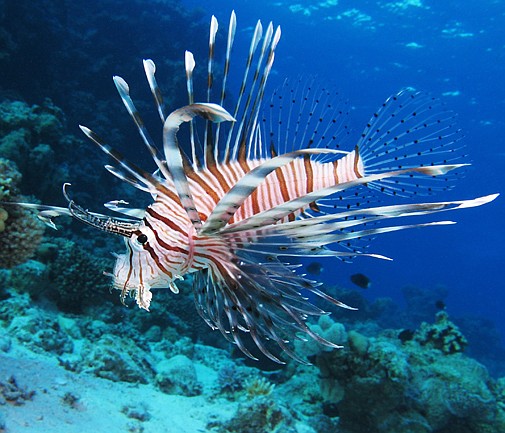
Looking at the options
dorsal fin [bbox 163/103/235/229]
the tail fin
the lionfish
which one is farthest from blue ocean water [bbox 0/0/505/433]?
dorsal fin [bbox 163/103/235/229]

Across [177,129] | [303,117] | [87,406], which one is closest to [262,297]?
[177,129]

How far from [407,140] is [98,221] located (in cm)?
233

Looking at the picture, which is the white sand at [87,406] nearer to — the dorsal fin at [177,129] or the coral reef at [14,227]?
the coral reef at [14,227]

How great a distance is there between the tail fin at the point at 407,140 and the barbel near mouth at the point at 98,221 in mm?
1792

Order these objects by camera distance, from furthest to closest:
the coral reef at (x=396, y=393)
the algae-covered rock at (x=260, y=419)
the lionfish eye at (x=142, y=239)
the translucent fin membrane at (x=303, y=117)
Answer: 1. the coral reef at (x=396, y=393)
2. the algae-covered rock at (x=260, y=419)
3. the translucent fin membrane at (x=303, y=117)
4. the lionfish eye at (x=142, y=239)

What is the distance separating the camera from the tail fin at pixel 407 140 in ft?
9.24

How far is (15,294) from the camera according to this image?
4.99m

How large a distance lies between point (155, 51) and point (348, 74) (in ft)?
65.9

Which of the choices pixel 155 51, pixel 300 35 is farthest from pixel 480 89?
pixel 155 51

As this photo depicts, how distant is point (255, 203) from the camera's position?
231cm

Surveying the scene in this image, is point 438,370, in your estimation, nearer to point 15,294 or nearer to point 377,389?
point 377,389

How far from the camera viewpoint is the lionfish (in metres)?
1.74

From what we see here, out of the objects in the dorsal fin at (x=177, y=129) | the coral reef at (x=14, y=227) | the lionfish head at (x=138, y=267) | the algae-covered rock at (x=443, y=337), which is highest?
the algae-covered rock at (x=443, y=337)

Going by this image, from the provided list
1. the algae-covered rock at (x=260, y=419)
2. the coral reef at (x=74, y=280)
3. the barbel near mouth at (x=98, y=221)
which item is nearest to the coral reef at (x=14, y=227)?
the barbel near mouth at (x=98, y=221)
